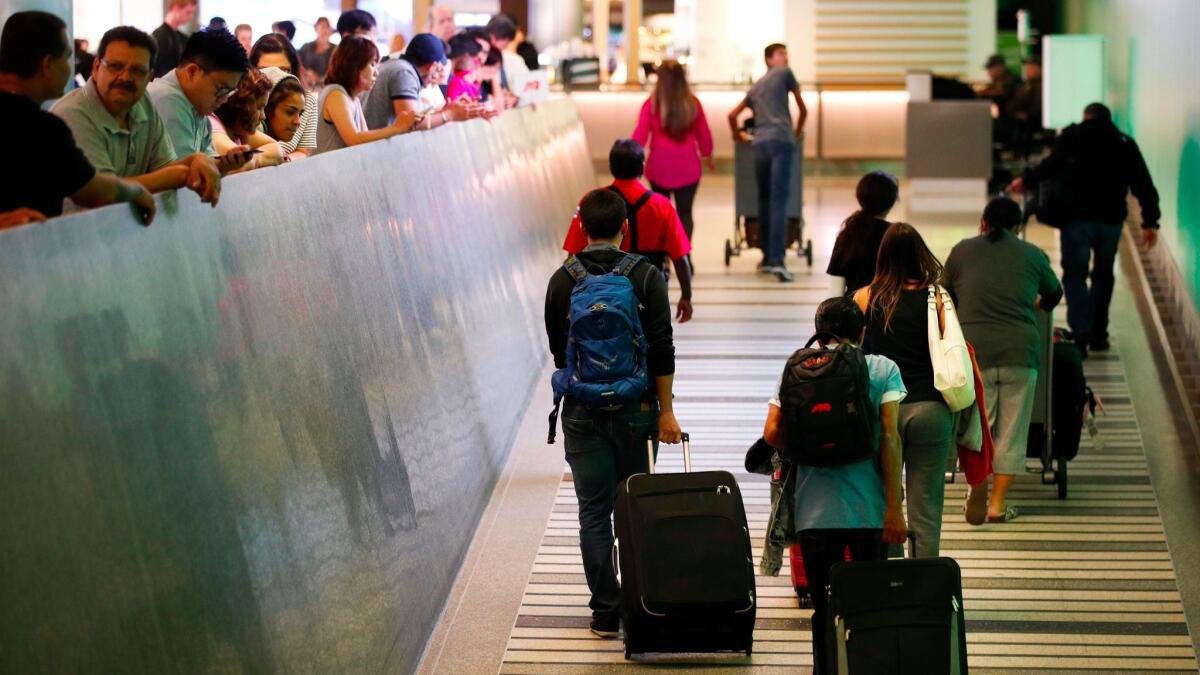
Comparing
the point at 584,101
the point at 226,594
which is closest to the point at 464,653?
the point at 226,594

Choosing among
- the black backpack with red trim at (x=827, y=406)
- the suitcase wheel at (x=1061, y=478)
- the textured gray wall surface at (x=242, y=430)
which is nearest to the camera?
the textured gray wall surface at (x=242, y=430)

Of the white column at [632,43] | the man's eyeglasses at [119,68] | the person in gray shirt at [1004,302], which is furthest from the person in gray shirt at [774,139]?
the white column at [632,43]

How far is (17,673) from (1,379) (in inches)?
19.5

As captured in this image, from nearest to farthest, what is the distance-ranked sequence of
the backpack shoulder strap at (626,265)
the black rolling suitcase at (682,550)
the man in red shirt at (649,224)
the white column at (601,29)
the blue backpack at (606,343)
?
the black rolling suitcase at (682,550), the blue backpack at (606,343), the backpack shoulder strap at (626,265), the man in red shirt at (649,224), the white column at (601,29)

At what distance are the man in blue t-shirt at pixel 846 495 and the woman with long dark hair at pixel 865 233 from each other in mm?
2120

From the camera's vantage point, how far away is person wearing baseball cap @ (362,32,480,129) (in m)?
8.63

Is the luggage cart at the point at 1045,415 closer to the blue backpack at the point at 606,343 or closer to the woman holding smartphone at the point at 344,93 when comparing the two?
the blue backpack at the point at 606,343

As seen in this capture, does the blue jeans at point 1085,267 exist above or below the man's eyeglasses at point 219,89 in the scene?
below

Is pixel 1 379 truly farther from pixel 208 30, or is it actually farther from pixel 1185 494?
pixel 1185 494

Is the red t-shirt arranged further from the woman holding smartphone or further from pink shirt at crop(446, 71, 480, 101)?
pink shirt at crop(446, 71, 480, 101)

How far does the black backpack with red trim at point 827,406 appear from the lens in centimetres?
478

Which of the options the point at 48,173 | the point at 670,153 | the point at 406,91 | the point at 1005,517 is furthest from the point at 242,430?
the point at 670,153

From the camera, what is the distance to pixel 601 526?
5.54 m

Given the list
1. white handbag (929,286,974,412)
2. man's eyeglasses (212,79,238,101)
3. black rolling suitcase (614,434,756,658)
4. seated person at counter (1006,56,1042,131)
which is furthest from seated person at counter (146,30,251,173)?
seated person at counter (1006,56,1042,131)
